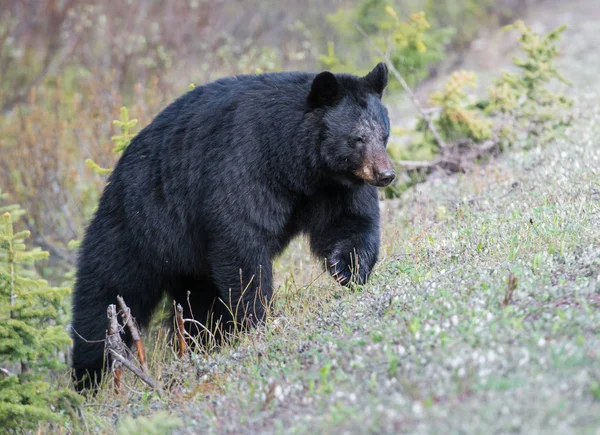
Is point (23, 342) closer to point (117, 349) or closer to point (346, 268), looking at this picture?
point (117, 349)

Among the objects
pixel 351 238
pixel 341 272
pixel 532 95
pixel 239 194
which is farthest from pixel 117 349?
pixel 532 95

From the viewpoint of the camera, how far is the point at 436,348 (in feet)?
10.8

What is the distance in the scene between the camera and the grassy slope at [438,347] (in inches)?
111

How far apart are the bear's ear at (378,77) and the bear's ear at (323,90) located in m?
0.29

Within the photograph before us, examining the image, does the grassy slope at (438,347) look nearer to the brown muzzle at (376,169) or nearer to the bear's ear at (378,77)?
the brown muzzle at (376,169)

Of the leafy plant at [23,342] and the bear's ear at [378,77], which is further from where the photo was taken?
the bear's ear at [378,77]

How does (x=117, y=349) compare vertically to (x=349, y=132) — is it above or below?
below

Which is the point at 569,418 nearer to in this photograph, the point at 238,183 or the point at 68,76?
the point at 238,183

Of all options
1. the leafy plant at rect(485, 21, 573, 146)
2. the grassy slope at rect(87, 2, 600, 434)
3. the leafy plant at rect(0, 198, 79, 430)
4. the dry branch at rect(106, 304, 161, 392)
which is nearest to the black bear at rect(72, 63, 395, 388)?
the grassy slope at rect(87, 2, 600, 434)

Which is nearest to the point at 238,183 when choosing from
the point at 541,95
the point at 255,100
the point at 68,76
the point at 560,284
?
the point at 255,100

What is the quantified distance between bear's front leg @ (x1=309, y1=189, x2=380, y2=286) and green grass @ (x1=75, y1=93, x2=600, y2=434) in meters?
0.12

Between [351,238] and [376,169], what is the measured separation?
19.4 inches

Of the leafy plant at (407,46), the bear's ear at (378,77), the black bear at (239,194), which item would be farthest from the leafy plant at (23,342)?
the leafy plant at (407,46)

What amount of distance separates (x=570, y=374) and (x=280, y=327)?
1918mm
